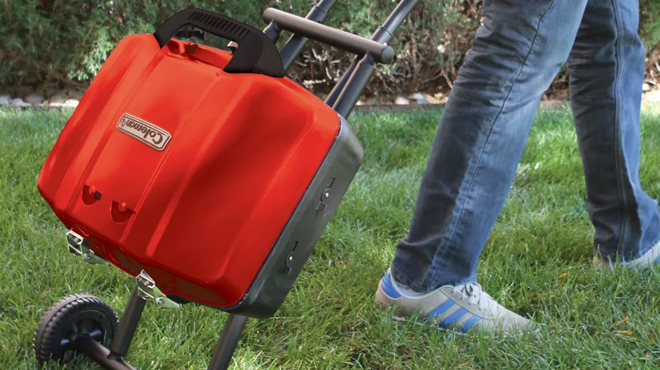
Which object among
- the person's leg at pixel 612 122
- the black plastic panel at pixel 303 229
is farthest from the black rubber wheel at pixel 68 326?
the person's leg at pixel 612 122

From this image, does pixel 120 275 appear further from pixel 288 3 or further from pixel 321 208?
pixel 288 3

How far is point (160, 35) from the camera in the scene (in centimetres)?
128

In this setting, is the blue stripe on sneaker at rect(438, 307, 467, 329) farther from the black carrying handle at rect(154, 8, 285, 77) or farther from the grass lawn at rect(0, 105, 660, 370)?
the black carrying handle at rect(154, 8, 285, 77)

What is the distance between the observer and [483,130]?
165 cm

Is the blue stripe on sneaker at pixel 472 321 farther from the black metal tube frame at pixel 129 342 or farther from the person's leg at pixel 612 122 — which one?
the black metal tube frame at pixel 129 342

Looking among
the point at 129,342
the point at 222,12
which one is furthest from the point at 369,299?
the point at 222,12

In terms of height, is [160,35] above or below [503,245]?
above

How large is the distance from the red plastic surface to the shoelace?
0.81m

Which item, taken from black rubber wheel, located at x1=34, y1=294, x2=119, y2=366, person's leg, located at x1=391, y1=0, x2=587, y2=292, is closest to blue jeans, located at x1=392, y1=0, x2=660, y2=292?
person's leg, located at x1=391, y1=0, x2=587, y2=292

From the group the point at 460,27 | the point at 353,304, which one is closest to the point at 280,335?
the point at 353,304

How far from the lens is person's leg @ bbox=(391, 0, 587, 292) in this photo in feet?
5.19

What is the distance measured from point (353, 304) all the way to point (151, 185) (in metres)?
0.91

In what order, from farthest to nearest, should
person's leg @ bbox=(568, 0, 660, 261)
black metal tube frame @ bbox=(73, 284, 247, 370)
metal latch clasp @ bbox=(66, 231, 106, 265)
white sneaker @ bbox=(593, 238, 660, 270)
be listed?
1. white sneaker @ bbox=(593, 238, 660, 270)
2. person's leg @ bbox=(568, 0, 660, 261)
3. black metal tube frame @ bbox=(73, 284, 247, 370)
4. metal latch clasp @ bbox=(66, 231, 106, 265)

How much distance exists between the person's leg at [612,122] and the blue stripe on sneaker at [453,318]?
0.57m
